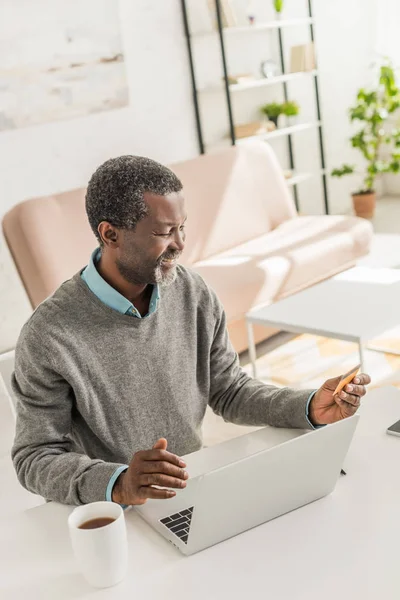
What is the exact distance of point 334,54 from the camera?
568 cm

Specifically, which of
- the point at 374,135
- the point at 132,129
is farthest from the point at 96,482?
the point at 374,135

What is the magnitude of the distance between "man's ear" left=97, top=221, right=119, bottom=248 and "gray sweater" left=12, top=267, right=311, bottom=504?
0.26 ft

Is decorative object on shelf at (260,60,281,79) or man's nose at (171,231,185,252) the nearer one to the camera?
man's nose at (171,231,185,252)

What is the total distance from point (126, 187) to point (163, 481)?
19.7 inches

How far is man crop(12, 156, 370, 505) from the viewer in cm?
120

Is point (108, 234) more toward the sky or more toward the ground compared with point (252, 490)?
A: more toward the sky

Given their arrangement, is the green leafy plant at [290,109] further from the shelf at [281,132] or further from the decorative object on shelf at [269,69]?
the decorative object on shelf at [269,69]

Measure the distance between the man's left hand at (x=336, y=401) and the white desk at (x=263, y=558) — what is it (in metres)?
0.11

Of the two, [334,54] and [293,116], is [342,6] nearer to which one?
[334,54]

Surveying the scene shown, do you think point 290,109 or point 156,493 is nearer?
point 156,493

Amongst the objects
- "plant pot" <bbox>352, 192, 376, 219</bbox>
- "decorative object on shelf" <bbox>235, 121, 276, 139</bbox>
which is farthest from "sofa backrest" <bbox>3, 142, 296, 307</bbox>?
"plant pot" <bbox>352, 192, 376, 219</bbox>

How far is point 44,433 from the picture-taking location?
1.18 m

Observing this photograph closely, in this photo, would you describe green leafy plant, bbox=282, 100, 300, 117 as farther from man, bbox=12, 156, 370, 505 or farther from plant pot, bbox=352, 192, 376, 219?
man, bbox=12, 156, 370, 505

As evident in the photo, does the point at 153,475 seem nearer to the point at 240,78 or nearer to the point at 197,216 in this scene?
the point at 197,216
